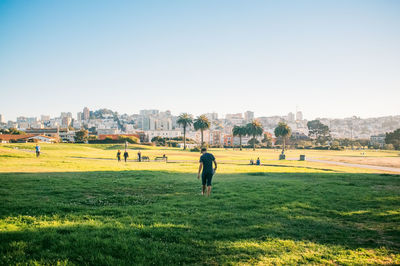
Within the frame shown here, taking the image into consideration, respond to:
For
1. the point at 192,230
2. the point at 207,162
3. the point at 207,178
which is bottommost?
the point at 192,230

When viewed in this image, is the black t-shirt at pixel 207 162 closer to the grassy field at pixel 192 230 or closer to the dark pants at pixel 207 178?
the dark pants at pixel 207 178

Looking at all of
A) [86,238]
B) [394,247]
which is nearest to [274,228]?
[394,247]

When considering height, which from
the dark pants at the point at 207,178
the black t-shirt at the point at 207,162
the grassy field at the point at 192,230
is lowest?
the grassy field at the point at 192,230

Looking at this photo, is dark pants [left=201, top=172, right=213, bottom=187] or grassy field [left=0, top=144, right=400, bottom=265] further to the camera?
dark pants [left=201, top=172, right=213, bottom=187]

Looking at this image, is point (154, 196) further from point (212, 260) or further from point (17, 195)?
point (212, 260)

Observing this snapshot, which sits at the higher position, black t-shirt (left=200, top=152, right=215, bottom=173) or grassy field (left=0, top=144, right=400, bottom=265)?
black t-shirt (left=200, top=152, right=215, bottom=173)

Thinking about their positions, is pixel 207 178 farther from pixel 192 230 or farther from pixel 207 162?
pixel 192 230

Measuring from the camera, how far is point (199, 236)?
5867 millimetres

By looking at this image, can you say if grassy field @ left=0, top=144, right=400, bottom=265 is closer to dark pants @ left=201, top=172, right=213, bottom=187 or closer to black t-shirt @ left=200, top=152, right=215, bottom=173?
dark pants @ left=201, top=172, right=213, bottom=187

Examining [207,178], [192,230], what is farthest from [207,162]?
[192,230]

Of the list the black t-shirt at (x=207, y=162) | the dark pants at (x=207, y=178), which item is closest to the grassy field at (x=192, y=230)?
the dark pants at (x=207, y=178)

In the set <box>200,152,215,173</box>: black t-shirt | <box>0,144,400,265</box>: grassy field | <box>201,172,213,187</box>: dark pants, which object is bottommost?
<box>0,144,400,265</box>: grassy field

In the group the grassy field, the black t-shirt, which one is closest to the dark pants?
the black t-shirt

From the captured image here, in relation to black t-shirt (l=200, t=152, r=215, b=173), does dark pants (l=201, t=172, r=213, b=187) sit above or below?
below
